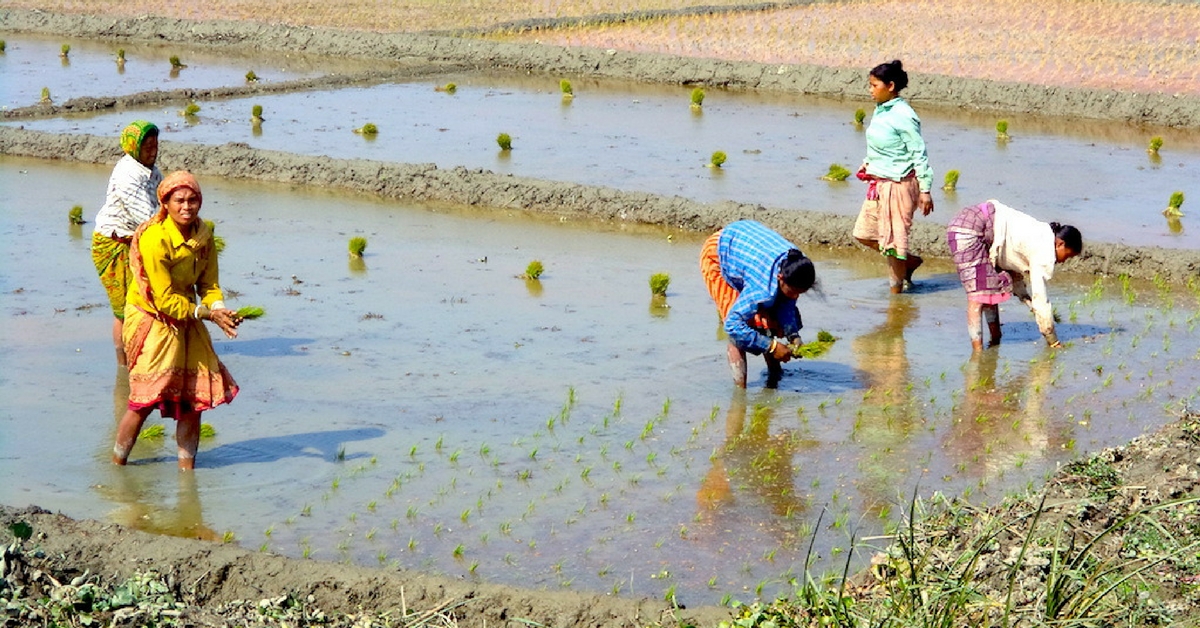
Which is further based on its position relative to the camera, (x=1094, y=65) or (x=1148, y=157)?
(x=1094, y=65)

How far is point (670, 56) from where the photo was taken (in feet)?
62.1

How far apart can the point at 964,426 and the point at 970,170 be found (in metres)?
6.87

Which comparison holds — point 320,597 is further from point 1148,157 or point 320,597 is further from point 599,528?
point 1148,157

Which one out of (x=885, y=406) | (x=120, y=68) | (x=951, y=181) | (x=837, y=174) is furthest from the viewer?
(x=120, y=68)

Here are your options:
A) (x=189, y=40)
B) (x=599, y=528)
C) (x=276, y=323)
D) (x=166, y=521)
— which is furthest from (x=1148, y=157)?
(x=189, y=40)

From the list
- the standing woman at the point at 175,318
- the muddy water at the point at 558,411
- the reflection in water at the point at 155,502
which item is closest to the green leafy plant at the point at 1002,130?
the muddy water at the point at 558,411

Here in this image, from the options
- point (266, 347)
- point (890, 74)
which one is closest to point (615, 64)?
point (890, 74)

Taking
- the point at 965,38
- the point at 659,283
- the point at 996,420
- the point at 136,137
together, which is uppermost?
the point at 965,38

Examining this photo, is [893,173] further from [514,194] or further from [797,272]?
[514,194]

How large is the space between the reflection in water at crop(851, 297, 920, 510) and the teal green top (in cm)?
84

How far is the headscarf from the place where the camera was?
7.01 m

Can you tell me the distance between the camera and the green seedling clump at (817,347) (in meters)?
6.88

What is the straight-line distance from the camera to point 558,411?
7.04 metres

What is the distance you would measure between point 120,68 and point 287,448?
48.0ft
